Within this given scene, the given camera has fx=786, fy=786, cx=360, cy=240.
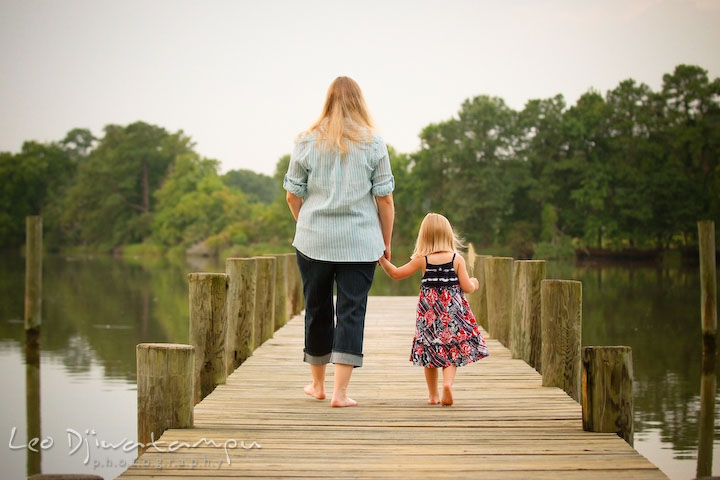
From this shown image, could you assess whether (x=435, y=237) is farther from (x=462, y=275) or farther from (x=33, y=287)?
(x=33, y=287)

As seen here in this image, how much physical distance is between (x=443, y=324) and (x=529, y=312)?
1714 millimetres

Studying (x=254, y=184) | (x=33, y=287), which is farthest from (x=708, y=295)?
(x=254, y=184)

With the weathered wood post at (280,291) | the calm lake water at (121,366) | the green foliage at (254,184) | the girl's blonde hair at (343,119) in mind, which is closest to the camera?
the girl's blonde hair at (343,119)

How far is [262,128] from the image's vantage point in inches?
2574

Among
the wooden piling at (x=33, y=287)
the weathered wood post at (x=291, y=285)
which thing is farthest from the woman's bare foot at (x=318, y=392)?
the wooden piling at (x=33, y=287)

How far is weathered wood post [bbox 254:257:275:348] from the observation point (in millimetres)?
7160

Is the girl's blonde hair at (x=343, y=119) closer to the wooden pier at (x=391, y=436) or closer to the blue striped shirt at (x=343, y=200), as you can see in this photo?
the blue striped shirt at (x=343, y=200)

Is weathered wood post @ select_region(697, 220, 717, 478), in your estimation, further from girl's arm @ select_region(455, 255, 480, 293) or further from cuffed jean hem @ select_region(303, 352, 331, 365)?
cuffed jean hem @ select_region(303, 352, 331, 365)

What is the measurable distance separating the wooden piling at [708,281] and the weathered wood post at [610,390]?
9.26m

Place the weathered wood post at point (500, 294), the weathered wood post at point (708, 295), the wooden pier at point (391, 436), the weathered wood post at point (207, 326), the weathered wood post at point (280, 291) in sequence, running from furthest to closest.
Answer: the weathered wood post at point (708, 295) < the weathered wood post at point (280, 291) < the weathered wood post at point (500, 294) < the weathered wood post at point (207, 326) < the wooden pier at point (391, 436)

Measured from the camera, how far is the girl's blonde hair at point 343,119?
13.9ft

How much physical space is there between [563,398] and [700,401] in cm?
553

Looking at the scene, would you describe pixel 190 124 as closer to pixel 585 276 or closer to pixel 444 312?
pixel 585 276

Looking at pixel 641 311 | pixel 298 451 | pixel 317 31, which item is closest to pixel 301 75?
pixel 317 31
